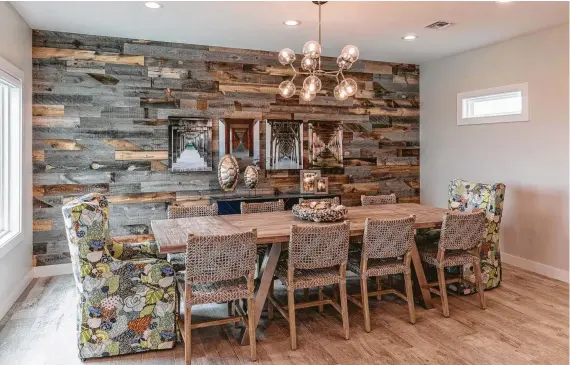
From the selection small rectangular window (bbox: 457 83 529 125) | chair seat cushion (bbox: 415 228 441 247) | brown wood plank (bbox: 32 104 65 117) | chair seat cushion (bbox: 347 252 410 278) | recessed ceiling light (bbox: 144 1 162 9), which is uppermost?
recessed ceiling light (bbox: 144 1 162 9)

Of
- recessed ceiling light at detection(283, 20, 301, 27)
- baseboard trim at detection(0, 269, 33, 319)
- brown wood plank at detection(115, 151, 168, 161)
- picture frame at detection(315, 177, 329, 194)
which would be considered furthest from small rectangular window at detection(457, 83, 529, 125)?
baseboard trim at detection(0, 269, 33, 319)

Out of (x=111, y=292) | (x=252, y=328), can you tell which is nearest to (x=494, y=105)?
(x=252, y=328)

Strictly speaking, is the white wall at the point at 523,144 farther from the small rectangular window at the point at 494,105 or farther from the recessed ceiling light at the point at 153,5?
the recessed ceiling light at the point at 153,5

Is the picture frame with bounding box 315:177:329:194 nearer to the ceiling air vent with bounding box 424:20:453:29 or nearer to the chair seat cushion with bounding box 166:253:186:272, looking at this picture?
the ceiling air vent with bounding box 424:20:453:29

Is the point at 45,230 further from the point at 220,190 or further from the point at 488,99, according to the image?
the point at 488,99

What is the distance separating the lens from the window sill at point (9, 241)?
349 centimetres

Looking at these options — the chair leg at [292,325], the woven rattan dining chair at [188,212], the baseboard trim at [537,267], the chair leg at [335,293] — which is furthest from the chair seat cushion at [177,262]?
the baseboard trim at [537,267]

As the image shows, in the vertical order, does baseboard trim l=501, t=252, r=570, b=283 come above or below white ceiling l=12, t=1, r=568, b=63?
below

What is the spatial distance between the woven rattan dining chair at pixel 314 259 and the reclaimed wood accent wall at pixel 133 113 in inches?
103

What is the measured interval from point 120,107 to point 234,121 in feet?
4.57

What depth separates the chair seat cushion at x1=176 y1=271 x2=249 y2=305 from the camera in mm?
2666

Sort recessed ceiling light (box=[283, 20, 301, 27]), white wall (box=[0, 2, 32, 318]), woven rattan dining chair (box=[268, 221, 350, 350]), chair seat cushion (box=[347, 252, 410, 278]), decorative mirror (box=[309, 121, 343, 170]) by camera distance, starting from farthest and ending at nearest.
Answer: decorative mirror (box=[309, 121, 343, 170]), recessed ceiling light (box=[283, 20, 301, 27]), white wall (box=[0, 2, 32, 318]), chair seat cushion (box=[347, 252, 410, 278]), woven rattan dining chair (box=[268, 221, 350, 350])

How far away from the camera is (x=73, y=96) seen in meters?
4.71

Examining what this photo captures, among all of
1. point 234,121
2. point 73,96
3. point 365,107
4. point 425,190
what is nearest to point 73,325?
point 73,96
